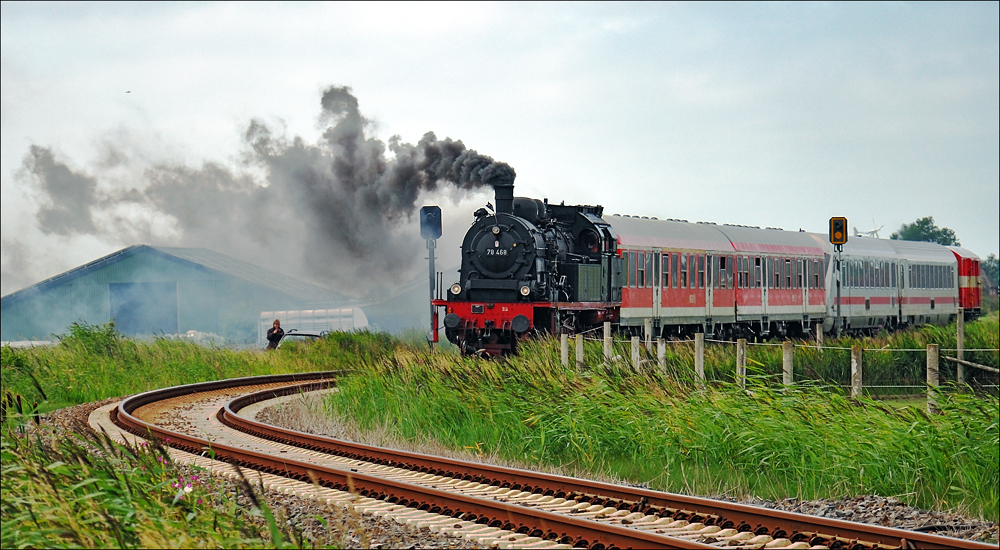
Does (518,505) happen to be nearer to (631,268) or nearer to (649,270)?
(631,268)

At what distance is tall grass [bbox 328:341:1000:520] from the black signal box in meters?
9.20

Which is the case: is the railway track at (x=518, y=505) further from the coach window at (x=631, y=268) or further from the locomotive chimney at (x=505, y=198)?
the coach window at (x=631, y=268)

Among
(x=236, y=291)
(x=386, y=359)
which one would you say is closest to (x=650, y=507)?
(x=386, y=359)

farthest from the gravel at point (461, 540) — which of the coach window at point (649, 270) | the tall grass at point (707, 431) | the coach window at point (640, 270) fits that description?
the coach window at point (649, 270)

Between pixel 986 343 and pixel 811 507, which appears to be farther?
pixel 986 343

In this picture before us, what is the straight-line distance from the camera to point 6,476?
22.7ft

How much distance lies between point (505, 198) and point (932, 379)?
39.3 ft

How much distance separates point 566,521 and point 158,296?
112 ft

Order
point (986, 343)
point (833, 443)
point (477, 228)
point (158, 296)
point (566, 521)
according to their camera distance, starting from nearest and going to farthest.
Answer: point (566, 521) < point (833, 443) < point (477, 228) < point (986, 343) < point (158, 296)

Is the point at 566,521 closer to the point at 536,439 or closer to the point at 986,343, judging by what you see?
the point at 536,439

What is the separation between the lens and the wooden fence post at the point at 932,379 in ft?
30.0

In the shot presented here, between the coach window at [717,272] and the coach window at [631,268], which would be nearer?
the coach window at [631,268]

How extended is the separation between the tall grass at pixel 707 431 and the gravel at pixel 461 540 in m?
0.30

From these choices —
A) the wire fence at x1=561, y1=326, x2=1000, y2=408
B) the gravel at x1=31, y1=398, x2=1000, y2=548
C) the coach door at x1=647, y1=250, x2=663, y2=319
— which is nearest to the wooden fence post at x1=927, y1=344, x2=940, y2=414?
the gravel at x1=31, y1=398, x2=1000, y2=548
